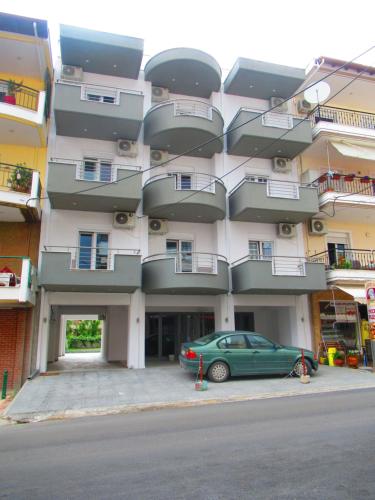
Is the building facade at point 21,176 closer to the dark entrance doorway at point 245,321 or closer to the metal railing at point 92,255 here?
the metal railing at point 92,255

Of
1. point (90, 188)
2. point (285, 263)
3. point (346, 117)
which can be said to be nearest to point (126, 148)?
point (90, 188)

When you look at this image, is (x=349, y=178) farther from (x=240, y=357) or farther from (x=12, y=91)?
(x=12, y=91)

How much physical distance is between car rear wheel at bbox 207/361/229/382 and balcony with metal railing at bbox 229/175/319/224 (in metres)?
7.03

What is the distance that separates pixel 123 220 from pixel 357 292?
10.3 meters

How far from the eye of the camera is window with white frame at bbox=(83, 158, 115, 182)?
16.4 meters

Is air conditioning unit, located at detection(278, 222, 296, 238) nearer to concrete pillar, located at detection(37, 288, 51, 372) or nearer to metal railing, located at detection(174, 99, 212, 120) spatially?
metal railing, located at detection(174, 99, 212, 120)

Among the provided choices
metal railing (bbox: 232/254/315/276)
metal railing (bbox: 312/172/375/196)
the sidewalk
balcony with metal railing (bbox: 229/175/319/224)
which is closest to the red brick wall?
the sidewalk

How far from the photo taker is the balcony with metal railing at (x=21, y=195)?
13.5m

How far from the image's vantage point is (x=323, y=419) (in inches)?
→ 286

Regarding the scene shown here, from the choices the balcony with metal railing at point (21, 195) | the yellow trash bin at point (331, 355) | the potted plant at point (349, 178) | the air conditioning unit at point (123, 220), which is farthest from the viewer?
the potted plant at point (349, 178)

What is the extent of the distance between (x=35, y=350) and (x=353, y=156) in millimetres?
16130

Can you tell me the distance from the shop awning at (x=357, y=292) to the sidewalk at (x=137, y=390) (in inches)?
115

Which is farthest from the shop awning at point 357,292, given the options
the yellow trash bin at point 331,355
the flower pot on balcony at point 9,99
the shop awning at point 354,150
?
the flower pot on balcony at point 9,99

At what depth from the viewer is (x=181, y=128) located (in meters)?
16.1
